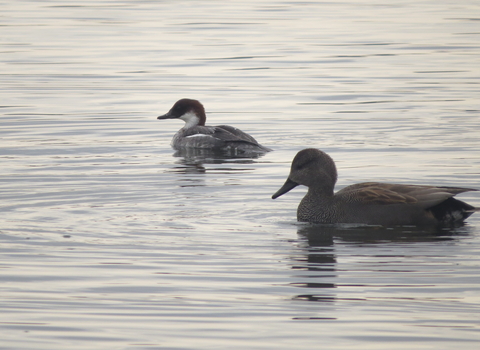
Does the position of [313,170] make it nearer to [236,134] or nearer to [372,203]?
[372,203]

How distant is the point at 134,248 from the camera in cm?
843

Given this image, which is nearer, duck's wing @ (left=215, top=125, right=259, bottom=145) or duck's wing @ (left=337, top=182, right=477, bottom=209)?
duck's wing @ (left=337, top=182, right=477, bottom=209)

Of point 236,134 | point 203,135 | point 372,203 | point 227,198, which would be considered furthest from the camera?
point 203,135

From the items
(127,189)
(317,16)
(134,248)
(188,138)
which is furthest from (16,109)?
(317,16)

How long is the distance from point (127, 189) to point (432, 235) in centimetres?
389

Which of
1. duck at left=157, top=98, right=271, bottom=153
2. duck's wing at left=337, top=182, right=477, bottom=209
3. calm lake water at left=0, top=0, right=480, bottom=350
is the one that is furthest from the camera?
duck at left=157, top=98, right=271, bottom=153

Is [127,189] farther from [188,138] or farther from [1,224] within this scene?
[188,138]

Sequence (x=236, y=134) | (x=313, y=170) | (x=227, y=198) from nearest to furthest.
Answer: (x=313, y=170)
(x=227, y=198)
(x=236, y=134)

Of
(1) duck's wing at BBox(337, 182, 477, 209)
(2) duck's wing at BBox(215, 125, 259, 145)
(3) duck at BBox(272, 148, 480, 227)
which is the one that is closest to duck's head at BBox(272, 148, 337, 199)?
(3) duck at BBox(272, 148, 480, 227)

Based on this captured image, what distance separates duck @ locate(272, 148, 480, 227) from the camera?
30.4 ft

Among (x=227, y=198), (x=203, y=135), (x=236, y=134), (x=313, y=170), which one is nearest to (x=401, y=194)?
(x=313, y=170)

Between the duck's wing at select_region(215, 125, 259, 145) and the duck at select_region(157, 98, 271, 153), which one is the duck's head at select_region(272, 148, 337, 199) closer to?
the duck at select_region(157, 98, 271, 153)

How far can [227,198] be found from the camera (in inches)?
424

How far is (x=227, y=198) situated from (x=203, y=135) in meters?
5.47
